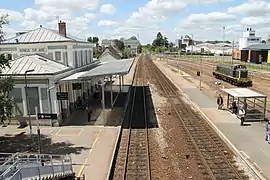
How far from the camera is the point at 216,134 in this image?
753 inches

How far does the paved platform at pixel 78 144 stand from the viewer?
1416 centimetres

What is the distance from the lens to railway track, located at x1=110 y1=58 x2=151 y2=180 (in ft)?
44.7

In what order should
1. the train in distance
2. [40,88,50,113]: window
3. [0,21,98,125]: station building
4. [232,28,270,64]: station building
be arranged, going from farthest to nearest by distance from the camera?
[232,28,270,64]: station building, the train in distance, [40,88,50,113]: window, [0,21,98,125]: station building

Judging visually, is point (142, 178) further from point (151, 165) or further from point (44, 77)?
point (44, 77)

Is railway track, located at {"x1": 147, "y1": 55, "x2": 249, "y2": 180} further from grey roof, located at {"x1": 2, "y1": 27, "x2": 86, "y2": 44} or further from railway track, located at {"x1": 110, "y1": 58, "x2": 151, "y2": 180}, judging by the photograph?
grey roof, located at {"x1": 2, "y1": 27, "x2": 86, "y2": 44}

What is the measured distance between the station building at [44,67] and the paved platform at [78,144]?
6.34 ft

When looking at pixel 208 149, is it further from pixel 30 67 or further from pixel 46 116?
pixel 30 67

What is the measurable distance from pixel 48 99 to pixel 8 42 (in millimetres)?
10112

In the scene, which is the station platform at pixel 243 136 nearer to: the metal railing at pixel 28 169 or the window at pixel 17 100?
the metal railing at pixel 28 169

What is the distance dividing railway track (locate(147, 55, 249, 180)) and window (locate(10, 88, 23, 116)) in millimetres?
11811

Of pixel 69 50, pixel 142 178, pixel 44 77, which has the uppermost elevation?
pixel 69 50

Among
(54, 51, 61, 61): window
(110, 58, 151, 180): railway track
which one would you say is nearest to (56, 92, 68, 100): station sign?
(110, 58, 151, 180): railway track

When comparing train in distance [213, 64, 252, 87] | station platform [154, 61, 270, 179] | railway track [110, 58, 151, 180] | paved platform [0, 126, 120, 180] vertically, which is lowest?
railway track [110, 58, 151, 180]

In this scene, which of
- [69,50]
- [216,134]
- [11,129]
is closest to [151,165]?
[216,134]
